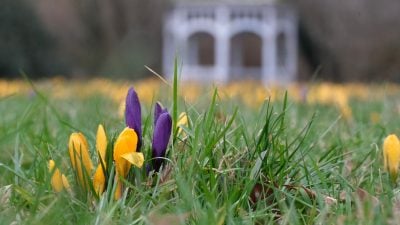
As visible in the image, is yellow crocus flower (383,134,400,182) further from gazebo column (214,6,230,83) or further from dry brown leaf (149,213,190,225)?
gazebo column (214,6,230,83)

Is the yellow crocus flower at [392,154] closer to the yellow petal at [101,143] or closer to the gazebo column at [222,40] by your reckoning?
the yellow petal at [101,143]

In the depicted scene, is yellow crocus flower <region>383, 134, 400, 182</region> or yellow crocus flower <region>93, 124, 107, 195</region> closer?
yellow crocus flower <region>93, 124, 107, 195</region>

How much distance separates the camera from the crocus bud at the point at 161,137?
50.1 inches

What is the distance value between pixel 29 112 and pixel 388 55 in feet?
38.7

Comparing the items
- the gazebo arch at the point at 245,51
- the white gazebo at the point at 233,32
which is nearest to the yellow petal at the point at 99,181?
the white gazebo at the point at 233,32

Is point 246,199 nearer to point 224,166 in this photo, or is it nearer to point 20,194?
point 224,166

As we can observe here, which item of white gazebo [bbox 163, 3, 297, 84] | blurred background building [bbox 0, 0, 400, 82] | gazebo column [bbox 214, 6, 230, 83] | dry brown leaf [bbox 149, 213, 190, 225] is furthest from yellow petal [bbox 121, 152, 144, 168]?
gazebo column [bbox 214, 6, 230, 83]

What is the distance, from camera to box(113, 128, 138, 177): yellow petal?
1213mm

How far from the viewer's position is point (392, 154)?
4.78 ft

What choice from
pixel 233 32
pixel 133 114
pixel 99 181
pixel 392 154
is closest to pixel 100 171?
pixel 99 181

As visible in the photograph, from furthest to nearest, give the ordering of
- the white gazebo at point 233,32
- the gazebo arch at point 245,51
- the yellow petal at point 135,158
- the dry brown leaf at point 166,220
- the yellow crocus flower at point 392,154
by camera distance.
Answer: the gazebo arch at point 245,51, the white gazebo at point 233,32, the yellow crocus flower at point 392,154, the yellow petal at point 135,158, the dry brown leaf at point 166,220

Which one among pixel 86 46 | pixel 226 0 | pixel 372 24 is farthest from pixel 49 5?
pixel 372 24

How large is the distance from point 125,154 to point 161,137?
0.34 feet

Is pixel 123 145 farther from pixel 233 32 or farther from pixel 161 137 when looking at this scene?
pixel 233 32
